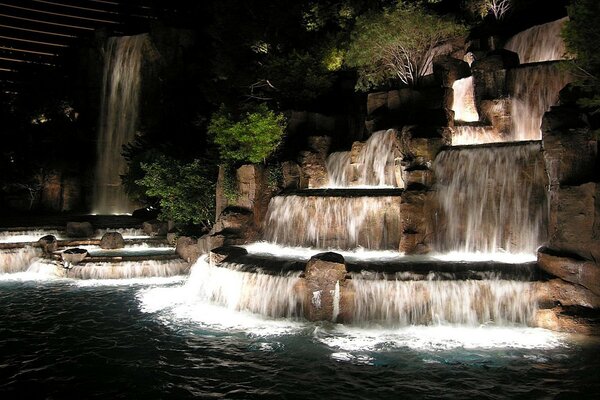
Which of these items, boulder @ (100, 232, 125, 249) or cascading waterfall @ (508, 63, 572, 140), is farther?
boulder @ (100, 232, 125, 249)

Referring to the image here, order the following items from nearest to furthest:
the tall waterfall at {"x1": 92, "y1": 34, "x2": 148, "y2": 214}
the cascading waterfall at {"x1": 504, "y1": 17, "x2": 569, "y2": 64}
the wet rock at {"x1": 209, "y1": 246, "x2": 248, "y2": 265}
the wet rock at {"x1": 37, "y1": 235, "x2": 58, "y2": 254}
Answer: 1. the wet rock at {"x1": 209, "y1": 246, "x2": 248, "y2": 265}
2. the wet rock at {"x1": 37, "y1": 235, "x2": 58, "y2": 254}
3. the cascading waterfall at {"x1": 504, "y1": 17, "x2": 569, "y2": 64}
4. the tall waterfall at {"x1": 92, "y1": 34, "x2": 148, "y2": 214}

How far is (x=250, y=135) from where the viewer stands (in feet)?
63.8

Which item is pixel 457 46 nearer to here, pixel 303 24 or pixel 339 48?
pixel 339 48

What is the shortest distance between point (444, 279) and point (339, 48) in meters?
18.1

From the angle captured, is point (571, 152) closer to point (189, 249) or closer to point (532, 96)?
point (532, 96)

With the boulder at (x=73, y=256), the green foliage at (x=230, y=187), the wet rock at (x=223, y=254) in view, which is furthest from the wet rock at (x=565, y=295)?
the boulder at (x=73, y=256)

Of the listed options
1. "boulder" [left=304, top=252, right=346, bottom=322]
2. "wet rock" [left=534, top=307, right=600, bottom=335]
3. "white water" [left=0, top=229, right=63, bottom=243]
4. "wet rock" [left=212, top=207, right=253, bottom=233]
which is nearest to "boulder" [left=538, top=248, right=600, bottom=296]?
"wet rock" [left=534, top=307, right=600, bottom=335]

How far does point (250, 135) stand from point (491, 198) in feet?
30.9

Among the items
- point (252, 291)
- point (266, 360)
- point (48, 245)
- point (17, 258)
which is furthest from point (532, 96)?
point (17, 258)

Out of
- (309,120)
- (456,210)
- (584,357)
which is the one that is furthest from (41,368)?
(309,120)

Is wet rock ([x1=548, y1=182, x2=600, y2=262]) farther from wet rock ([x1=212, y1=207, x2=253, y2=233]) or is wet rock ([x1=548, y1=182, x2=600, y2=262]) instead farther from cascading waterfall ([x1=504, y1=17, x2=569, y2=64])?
cascading waterfall ([x1=504, y1=17, x2=569, y2=64])

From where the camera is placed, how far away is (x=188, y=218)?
21.7m

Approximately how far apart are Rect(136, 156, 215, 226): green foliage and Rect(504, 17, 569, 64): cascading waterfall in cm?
1504

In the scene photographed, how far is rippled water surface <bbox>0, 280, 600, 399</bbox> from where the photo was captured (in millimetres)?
7836
